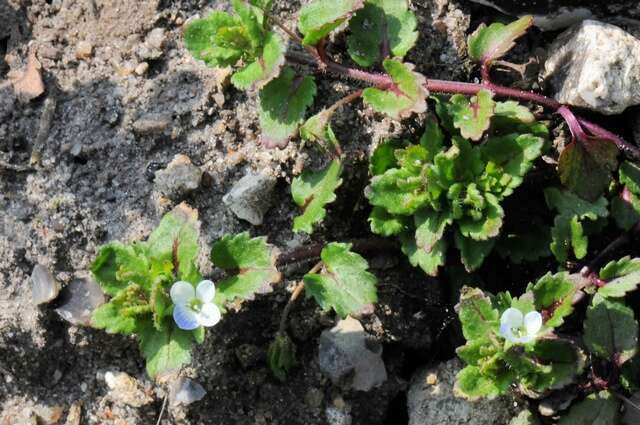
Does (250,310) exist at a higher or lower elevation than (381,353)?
higher

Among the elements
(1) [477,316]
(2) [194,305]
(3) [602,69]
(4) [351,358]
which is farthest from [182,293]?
(3) [602,69]

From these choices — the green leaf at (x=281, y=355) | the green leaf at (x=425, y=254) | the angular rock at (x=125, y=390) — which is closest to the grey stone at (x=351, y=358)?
the green leaf at (x=281, y=355)

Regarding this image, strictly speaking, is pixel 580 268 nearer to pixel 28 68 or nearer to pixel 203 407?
pixel 203 407

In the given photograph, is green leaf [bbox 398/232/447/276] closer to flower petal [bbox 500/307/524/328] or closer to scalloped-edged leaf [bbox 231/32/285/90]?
flower petal [bbox 500/307/524/328]

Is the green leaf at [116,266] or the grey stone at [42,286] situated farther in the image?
the grey stone at [42,286]

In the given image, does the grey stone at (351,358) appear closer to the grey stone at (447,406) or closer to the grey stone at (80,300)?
the grey stone at (447,406)

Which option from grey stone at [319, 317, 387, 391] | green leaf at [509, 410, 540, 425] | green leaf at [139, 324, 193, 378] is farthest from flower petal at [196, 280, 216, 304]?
green leaf at [509, 410, 540, 425]

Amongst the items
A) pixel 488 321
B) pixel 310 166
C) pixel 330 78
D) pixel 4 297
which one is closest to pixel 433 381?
pixel 488 321
